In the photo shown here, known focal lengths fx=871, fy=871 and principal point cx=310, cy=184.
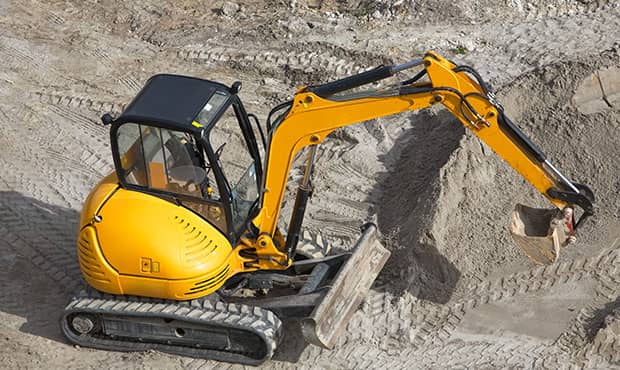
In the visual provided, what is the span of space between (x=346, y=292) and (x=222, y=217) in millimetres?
1381

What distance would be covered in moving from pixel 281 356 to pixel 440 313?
159cm

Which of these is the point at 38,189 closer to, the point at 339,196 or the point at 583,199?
the point at 339,196

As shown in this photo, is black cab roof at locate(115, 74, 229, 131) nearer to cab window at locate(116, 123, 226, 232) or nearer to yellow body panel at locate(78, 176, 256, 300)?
cab window at locate(116, 123, 226, 232)

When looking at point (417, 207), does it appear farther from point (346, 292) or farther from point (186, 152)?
point (186, 152)

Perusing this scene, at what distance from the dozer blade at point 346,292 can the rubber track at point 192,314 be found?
0.39 metres

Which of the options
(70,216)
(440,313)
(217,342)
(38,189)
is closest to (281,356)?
(217,342)

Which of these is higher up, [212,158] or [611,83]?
[611,83]

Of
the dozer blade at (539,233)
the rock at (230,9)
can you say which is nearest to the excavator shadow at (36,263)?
the dozer blade at (539,233)

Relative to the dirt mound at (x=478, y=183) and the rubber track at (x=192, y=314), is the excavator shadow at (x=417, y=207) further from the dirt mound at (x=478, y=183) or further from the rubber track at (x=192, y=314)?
the rubber track at (x=192, y=314)

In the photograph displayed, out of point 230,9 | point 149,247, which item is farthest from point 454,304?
point 230,9

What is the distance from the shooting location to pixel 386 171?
10.5 m

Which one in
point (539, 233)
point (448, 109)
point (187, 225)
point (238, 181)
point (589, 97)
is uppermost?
point (589, 97)

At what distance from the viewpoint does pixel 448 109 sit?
711cm

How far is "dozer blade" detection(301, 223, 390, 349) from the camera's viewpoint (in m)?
7.54
